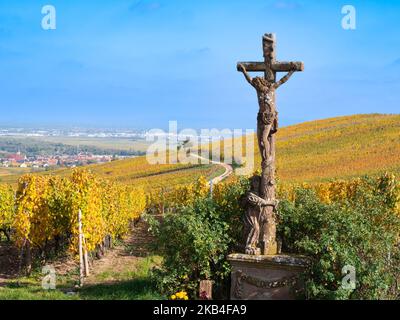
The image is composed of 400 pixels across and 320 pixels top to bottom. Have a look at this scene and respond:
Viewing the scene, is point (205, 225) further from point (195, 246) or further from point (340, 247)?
point (340, 247)

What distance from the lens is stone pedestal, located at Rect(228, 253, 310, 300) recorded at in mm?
11023

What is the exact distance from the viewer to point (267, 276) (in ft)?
36.9

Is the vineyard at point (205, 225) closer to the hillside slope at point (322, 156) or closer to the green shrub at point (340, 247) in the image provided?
the green shrub at point (340, 247)

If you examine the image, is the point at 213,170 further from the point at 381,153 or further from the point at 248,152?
the point at 381,153

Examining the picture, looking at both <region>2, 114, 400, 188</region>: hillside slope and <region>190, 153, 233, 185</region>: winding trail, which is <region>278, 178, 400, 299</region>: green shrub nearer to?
<region>2, 114, 400, 188</region>: hillside slope

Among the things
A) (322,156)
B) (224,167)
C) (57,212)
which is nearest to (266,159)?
(57,212)

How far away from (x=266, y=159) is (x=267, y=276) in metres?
2.61

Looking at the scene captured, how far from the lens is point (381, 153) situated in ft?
191

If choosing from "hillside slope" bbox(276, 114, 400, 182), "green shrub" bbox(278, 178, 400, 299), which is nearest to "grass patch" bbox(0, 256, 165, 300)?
"green shrub" bbox(278, 178, 400, 299)

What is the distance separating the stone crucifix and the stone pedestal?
Answer: 13.2 inches

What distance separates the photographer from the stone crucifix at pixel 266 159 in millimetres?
11531

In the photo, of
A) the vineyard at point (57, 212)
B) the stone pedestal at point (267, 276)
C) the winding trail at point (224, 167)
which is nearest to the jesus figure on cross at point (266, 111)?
the stone pedestal at point (267, 276)

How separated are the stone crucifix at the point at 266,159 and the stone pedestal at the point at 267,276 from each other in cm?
34

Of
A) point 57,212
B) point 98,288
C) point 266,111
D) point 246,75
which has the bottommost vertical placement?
point 98,288
